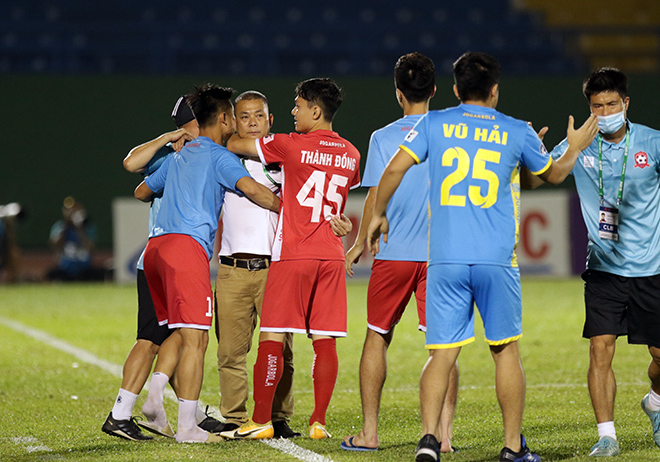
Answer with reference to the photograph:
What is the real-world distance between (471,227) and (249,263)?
6.09 feet

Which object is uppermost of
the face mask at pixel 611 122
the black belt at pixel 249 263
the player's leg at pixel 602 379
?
the face mask at pixel 611 122

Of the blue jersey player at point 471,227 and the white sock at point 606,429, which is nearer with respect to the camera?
the blue jersey player at point 471,227

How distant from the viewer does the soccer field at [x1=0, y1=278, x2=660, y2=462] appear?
5.19m

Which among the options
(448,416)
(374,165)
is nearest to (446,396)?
(448,416)

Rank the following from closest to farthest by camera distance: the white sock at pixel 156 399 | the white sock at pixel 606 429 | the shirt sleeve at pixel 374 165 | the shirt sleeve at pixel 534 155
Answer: the shirt sleeve at pixel 534 155
the white sock at pixel 606 429
the shirt sleeve at pixel 374 165
the white sock at pixel 156 399

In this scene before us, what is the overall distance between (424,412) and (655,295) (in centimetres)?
163

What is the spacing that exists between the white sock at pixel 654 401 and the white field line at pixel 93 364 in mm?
1977

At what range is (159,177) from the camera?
227 inches

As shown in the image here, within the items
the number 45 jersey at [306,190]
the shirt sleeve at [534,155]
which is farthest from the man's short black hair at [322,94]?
the shirt sleeve at [534,155]

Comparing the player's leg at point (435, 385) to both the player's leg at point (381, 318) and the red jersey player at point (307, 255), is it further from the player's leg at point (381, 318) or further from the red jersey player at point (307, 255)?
the red jersey player at point (307, 255)

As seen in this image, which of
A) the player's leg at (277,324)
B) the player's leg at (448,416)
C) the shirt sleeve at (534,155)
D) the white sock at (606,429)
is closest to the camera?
the shirt sleeve at (534,155)

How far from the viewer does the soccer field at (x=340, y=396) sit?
5188 mm

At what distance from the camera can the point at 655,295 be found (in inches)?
206

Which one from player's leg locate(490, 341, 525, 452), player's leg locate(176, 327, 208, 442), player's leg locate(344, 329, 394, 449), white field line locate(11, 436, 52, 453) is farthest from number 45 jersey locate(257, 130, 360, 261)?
white field line locate(11, 436, 52, 453)
